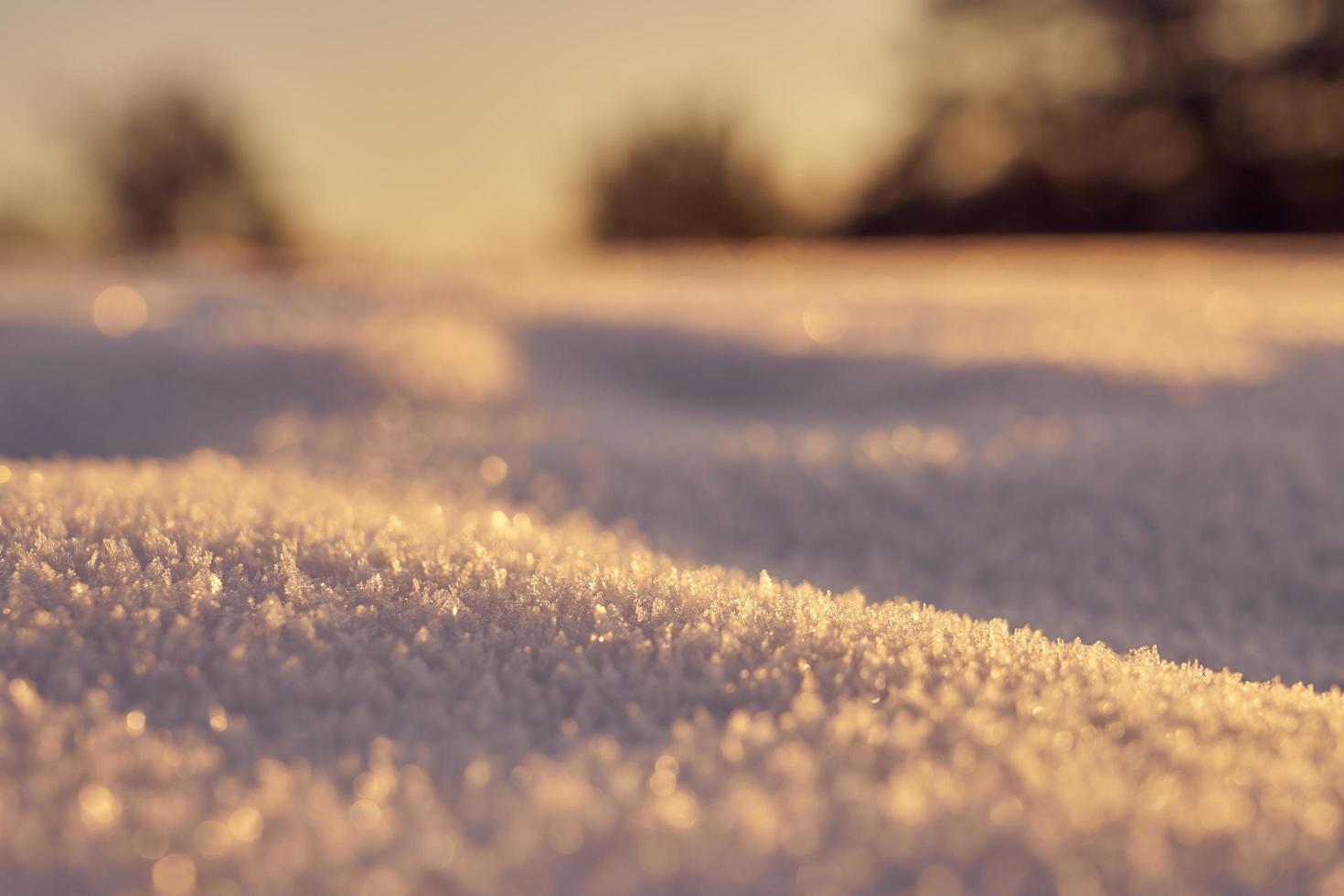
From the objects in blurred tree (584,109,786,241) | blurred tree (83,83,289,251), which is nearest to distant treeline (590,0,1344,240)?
blurred tree (584,109,786,241)

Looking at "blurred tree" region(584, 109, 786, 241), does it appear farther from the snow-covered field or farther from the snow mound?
the snow mound

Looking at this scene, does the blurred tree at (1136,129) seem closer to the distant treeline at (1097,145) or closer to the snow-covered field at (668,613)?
the distant treeline at (1097,145)

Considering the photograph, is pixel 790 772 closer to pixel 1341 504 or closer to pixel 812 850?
pixel 812 850

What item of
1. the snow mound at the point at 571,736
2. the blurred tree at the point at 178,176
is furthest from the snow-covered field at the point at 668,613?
the blurred tree at the point at 178,176

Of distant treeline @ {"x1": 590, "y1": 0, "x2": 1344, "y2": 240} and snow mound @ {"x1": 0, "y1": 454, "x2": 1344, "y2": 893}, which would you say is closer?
snow mound @ {"x1": 0, "y1": 454, "x2": 1344, "y2": 893}

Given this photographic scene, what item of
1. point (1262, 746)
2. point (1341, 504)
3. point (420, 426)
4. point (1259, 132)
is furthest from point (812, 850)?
point (1259, 132)

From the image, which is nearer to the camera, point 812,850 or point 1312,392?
point 812,850
